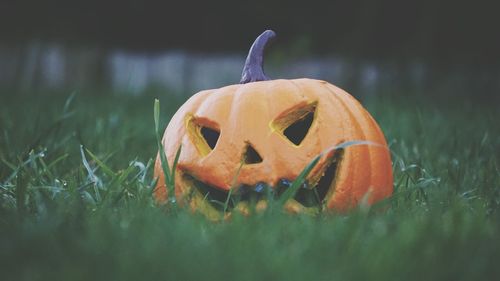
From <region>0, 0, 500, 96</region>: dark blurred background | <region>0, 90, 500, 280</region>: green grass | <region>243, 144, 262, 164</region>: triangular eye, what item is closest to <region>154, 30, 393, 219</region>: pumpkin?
<region>243, 144, 262, 164</region>: triangular eye

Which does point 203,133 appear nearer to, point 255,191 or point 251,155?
point 251,155

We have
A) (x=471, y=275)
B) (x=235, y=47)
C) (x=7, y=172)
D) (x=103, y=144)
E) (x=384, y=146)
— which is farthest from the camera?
(x=235, y=47)

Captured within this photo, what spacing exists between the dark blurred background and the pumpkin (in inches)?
163

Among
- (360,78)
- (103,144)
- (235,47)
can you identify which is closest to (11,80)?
(235,47)

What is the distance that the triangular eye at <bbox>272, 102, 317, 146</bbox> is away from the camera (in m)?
1.90

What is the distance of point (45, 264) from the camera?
4.10 feet

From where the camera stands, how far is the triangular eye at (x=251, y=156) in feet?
6.12

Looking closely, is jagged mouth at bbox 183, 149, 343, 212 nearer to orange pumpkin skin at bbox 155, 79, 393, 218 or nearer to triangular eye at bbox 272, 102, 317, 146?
orange pumpkin skin at bbox 155, 79, 393, 218

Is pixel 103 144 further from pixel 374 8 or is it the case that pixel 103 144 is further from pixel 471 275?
pixel 374 8

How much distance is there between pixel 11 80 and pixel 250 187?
5958mm

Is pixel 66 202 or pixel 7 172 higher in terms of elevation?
pixel 66 202

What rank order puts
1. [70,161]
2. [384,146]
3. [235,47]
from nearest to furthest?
[384,146] → [70,161] → [235,47]

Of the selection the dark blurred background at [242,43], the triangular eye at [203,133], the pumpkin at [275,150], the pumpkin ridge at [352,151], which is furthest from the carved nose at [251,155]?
the dark blurred background at [242,43]

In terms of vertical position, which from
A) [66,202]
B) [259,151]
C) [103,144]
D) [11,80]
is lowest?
[11,80]
